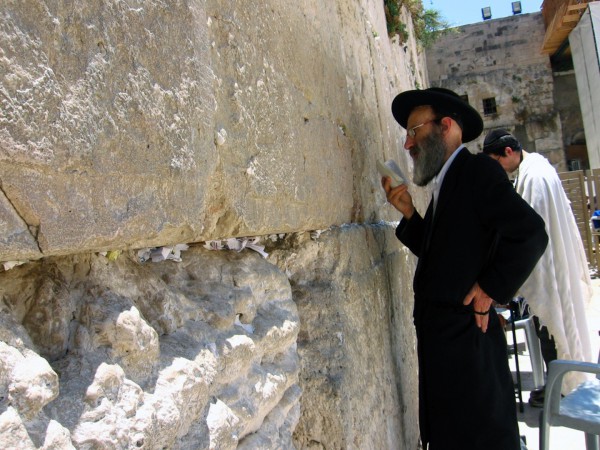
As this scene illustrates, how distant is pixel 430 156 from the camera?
7.95 feet

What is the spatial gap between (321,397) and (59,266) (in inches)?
41.6

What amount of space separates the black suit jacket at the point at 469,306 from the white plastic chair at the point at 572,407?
1.26ft

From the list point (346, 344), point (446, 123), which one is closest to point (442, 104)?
point (446, 123)

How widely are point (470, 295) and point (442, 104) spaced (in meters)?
0.88

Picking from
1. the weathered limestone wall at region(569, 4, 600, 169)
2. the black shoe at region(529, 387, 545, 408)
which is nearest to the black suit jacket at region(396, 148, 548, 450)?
the black shoe at region(529, 387, 545, 408)

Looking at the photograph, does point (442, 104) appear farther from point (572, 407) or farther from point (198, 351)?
A: point (198, 351)

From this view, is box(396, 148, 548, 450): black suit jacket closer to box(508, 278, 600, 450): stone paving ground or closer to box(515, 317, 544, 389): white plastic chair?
box(508, 278, 600, 450): stone paving ground

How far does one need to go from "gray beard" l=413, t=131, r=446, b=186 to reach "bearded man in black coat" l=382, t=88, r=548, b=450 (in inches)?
2.9

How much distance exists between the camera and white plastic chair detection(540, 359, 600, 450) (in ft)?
7.82

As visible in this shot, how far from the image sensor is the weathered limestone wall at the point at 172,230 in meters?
0.74

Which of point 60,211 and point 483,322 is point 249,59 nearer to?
point 60,211

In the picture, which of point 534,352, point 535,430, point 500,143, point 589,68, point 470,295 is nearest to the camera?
point 470,295

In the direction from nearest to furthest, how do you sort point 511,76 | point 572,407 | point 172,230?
point 172,230 < point 572,407 < point 511,76

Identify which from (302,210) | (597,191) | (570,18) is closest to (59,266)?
(302,210)
